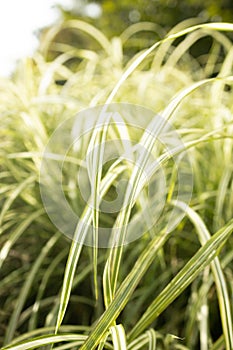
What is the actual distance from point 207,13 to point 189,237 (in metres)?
2.54

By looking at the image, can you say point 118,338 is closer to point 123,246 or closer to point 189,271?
point 189,271

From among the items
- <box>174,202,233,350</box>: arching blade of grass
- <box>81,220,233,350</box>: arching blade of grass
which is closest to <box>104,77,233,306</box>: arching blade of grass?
<box>81,220,233,350</box>: arching blade of grass

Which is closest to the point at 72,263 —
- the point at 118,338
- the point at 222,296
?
the point at 118,338

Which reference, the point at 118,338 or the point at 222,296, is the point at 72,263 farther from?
the point at 222,296

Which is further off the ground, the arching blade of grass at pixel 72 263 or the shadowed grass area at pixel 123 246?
the shadowed grass area at pixel 123 246

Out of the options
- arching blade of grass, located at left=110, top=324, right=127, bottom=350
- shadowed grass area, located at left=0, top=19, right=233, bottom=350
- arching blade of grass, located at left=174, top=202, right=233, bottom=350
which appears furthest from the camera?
shadowed grass area, located at left=0, top=19, right=233, bottom=350

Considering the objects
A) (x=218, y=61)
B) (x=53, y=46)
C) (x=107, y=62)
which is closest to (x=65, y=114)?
(x=107, y=62)

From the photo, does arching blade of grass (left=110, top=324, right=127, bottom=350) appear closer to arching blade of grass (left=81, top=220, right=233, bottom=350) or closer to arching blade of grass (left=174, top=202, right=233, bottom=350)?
arching blade of grass (left=81, top=220, right=233, bottom=350)

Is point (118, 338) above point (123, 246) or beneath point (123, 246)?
beneath

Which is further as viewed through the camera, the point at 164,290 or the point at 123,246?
the point at 123,246

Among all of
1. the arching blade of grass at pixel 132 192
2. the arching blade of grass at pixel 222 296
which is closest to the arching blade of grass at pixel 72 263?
the arching blade of grass at pixel 132 192

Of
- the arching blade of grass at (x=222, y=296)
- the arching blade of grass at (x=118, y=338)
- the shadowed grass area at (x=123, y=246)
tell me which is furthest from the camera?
the shadowed grass area at (x=123, y=246)

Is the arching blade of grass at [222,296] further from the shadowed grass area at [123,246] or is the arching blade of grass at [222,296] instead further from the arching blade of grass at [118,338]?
the arching blade of grass at [118,338]

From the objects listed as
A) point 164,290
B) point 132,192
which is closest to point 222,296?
point 164,290
